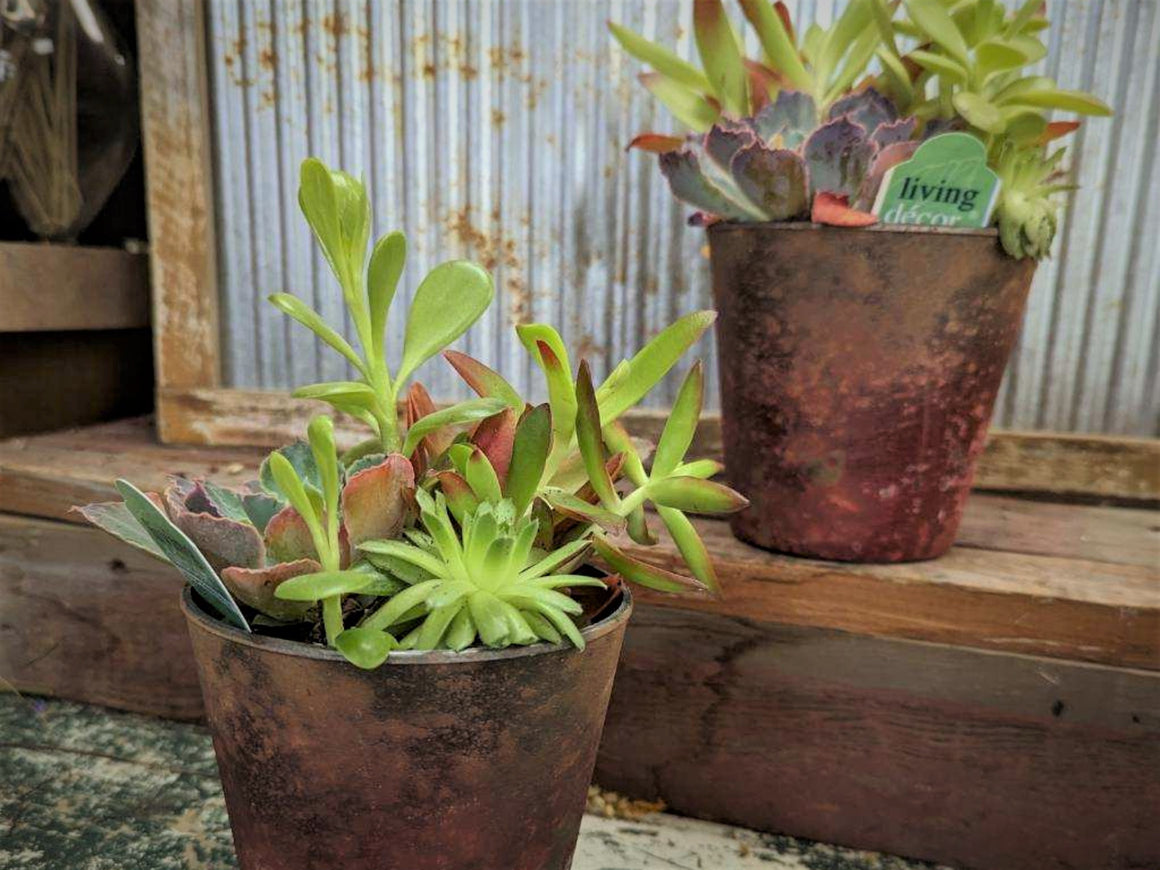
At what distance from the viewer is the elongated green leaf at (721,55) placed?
2.34 ft

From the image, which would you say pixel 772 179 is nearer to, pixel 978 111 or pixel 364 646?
pixel 978 111

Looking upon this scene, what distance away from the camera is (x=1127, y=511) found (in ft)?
3.16

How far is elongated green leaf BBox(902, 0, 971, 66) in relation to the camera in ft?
2.23

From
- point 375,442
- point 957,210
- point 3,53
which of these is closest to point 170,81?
point 3,53

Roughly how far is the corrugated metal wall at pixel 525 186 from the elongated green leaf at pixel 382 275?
1.85 feet

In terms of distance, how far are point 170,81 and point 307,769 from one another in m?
0.90

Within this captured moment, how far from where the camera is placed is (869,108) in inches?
28.6

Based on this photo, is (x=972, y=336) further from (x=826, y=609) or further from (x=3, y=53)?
(x=3, y=53)

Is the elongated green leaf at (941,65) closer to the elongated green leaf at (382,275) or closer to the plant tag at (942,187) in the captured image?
the plant tag at (942,187)

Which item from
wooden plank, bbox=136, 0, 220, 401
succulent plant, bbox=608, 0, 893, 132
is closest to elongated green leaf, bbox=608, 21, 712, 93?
succulent plant, bbox=608, 0, 893, 132

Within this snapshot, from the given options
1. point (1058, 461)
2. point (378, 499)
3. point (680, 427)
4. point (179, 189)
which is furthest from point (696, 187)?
point (179, 189)

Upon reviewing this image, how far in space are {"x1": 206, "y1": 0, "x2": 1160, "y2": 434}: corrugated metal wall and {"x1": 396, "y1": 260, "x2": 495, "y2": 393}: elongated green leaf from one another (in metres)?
0.55

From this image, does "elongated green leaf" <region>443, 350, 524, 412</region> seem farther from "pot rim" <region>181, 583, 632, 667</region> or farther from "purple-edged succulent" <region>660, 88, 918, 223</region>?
"purple-edged succulent" <region>660, 88, 918, 223</region>

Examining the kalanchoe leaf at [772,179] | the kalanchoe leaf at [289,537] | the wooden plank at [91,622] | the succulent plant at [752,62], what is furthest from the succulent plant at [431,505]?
the wooden plank at [91,622]
